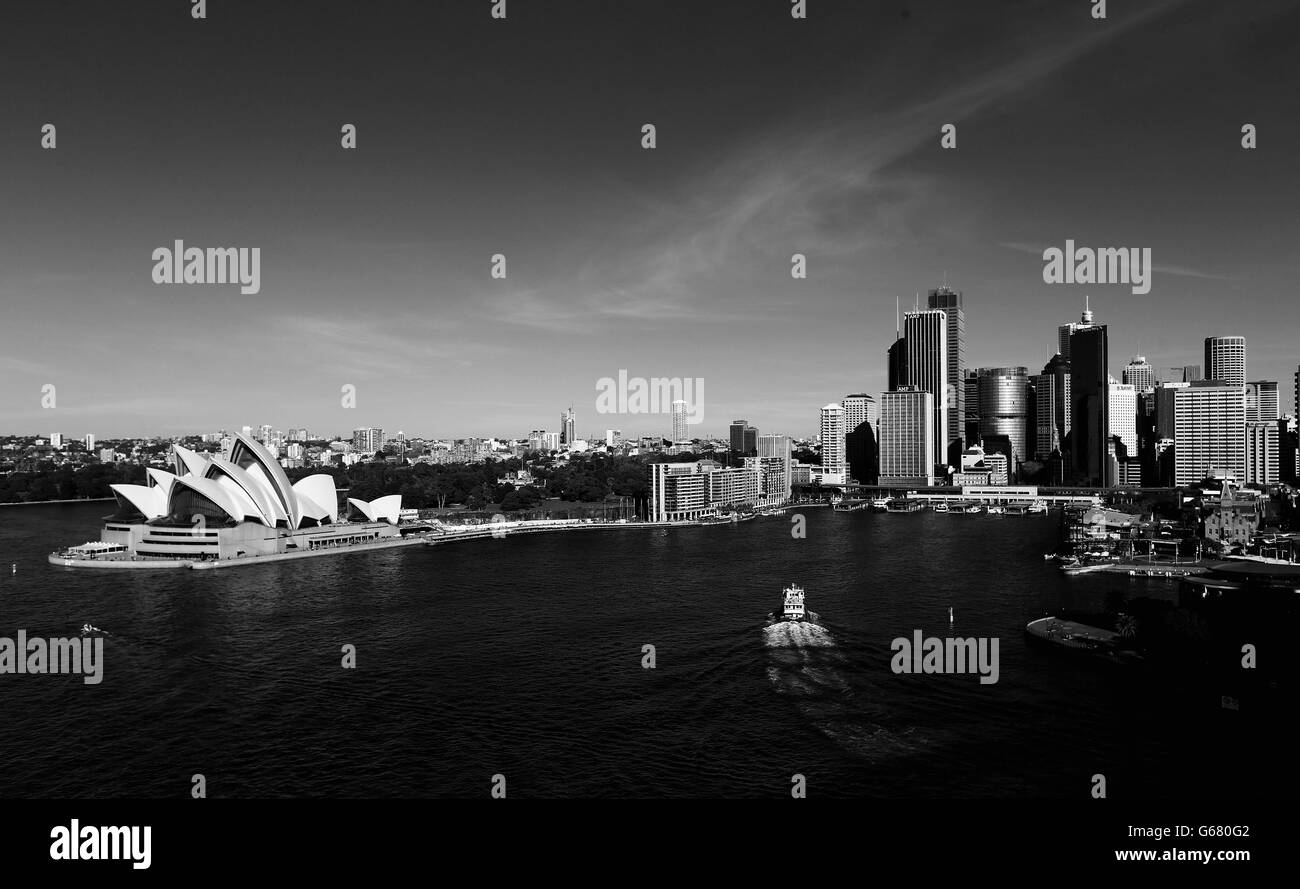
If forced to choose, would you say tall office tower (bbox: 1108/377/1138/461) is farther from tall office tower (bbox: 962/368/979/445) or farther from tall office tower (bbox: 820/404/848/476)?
tall office tower (bbox: 820/404/848/476)

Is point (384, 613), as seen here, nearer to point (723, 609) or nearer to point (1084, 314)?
point (723, 609)

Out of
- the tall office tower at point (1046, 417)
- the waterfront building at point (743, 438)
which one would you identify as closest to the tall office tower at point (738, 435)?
the waterfront building at point (743, 438)

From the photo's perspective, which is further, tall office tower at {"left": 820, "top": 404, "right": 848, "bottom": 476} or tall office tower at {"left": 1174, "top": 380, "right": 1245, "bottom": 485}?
tall office tower at {"left": 820, "top": 404, "right": 848, "bottom": 476}

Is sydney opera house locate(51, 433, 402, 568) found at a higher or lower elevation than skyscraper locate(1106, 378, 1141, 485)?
lower

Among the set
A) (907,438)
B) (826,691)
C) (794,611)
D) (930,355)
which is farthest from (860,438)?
(826,691)

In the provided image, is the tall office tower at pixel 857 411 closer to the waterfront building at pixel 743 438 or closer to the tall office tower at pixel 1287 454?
the waterfront building at pixel 743 438

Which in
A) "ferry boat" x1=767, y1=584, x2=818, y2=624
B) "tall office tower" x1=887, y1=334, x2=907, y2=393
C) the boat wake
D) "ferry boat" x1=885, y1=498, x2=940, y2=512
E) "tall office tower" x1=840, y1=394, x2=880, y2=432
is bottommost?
"ferry boat" x1=885, y1=498, x2=940, y2=512

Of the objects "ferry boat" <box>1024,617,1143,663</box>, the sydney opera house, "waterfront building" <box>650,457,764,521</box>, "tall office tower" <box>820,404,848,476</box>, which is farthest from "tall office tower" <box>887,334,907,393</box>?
"ferry boat" <box>1024,617,1143,663</box>
